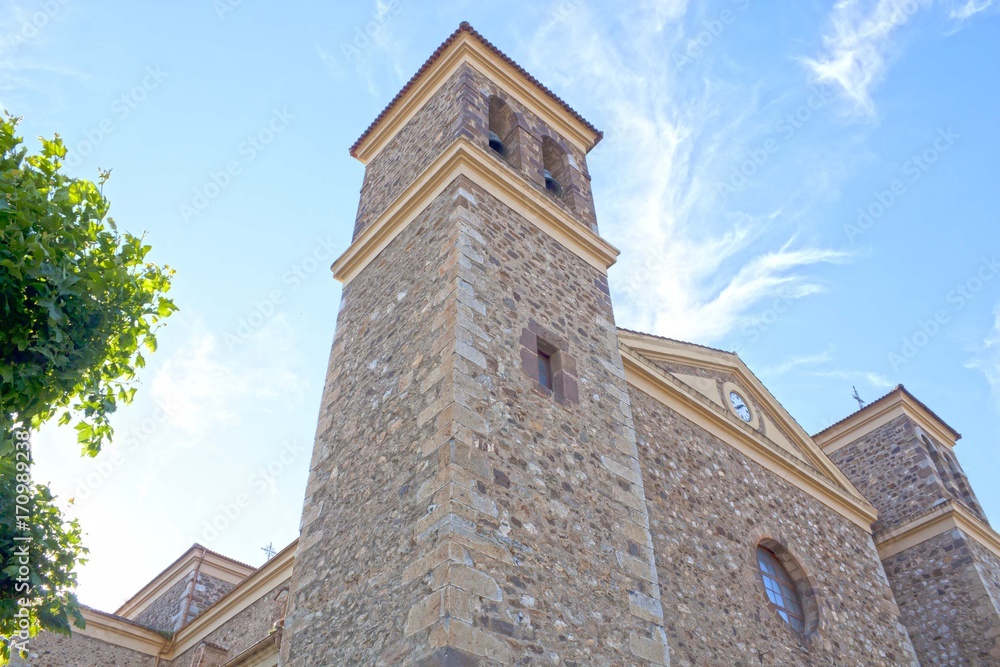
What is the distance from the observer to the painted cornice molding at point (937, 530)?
13891mm

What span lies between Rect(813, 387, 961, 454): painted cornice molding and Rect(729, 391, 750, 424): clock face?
163 inches

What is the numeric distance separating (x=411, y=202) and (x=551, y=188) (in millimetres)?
2632

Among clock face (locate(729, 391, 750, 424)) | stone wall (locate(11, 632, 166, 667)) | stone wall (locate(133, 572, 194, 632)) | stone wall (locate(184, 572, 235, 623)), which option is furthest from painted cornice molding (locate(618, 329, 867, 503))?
stone wall (locate(133, 572, 194, 632))

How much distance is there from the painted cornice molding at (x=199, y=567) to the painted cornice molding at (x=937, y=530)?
13.3 metres

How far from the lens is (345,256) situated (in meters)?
11.2

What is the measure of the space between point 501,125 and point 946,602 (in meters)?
10.8

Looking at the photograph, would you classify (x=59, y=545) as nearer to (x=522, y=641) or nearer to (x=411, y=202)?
(x=522, y=641)

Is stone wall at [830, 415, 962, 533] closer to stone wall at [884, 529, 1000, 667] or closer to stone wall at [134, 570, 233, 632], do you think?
stone wall at [884, 529, 1000, 667]

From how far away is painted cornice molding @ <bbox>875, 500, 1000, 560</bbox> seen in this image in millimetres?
13891

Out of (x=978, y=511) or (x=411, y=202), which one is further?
(x=978, y=511)

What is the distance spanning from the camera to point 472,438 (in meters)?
7.27

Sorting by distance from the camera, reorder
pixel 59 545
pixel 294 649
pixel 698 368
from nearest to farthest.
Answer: pixel 59 545 → pixel 294 649 → pixel 698 368

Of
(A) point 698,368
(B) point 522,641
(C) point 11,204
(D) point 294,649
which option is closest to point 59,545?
(D) point 294,649

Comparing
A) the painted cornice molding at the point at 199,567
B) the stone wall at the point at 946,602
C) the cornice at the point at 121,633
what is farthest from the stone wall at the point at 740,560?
the painted cornice molding at the point at 199,567
